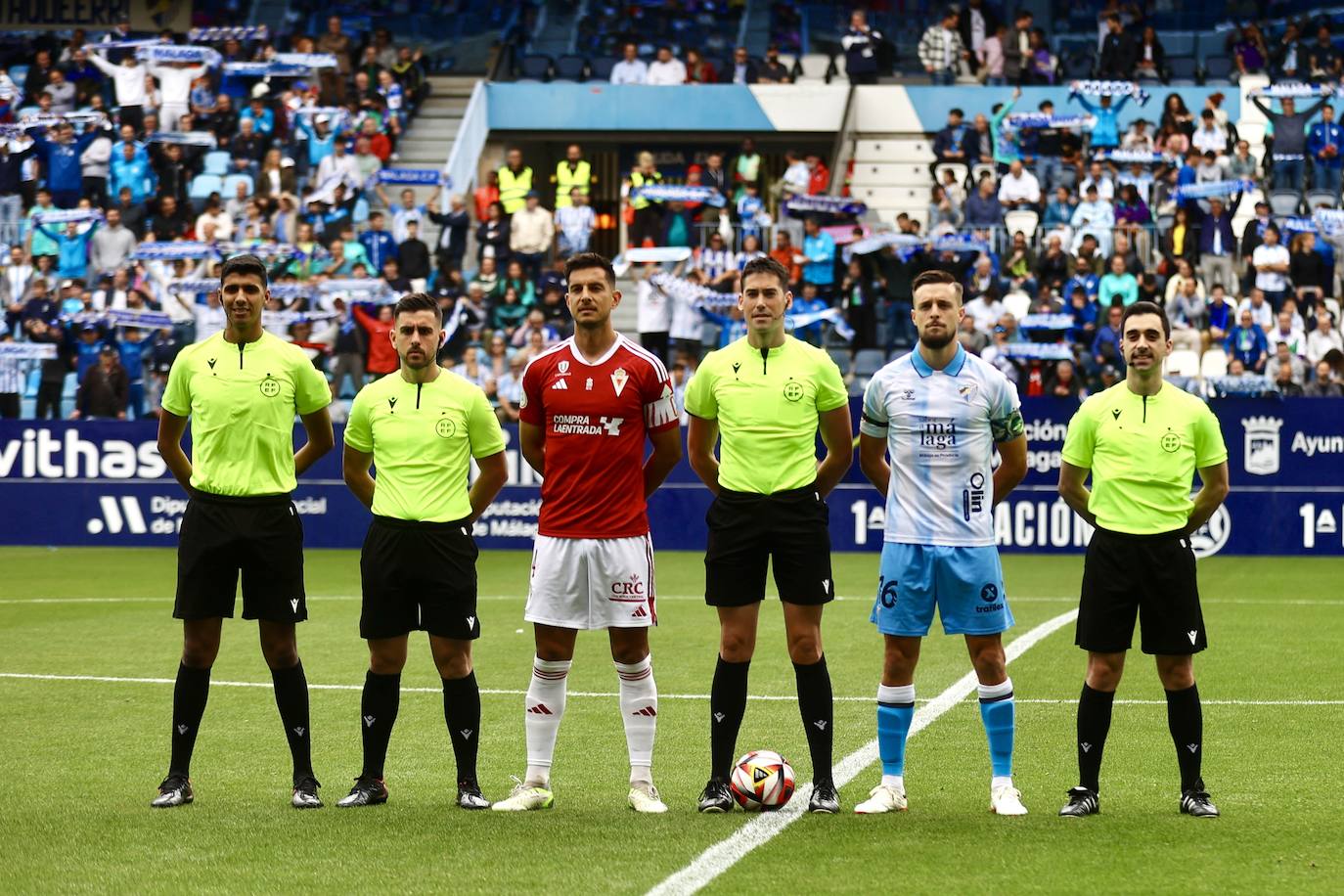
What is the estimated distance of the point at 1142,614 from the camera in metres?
Result: 7.59

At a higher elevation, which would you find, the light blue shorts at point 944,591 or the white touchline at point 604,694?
the light blue shorts at point 944,591

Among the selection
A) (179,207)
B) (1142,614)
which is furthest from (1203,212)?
(1142,614)

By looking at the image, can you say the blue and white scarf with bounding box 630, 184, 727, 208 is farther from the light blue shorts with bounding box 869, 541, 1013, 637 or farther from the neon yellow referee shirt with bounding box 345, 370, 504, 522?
the light blue shorts with bounding box 869, 541, 1013, 637

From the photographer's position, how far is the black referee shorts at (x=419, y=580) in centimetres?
763

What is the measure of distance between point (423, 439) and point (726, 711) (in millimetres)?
1705

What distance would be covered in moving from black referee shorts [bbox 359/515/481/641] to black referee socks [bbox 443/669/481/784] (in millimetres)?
231

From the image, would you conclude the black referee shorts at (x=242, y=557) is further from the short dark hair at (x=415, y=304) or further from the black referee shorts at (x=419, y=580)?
the short dark hair at (x=415, y=304)

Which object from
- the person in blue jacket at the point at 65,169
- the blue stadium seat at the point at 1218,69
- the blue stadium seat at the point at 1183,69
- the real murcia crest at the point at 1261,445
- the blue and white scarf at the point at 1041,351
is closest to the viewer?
the real murcia crest at the point at 1261,445

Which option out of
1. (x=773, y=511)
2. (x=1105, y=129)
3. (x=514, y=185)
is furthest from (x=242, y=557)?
(x=1105, y=129)

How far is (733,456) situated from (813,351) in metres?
0.57

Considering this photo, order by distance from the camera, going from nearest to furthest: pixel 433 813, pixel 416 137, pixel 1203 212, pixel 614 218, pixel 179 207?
pixel 433 813 → pixel 1203 212 → pixel 179 207 → pixel 416 137 → pixel 614 218

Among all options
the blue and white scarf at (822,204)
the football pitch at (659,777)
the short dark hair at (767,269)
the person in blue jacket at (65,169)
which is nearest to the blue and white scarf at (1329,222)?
the blue and white scarf at (822,204)

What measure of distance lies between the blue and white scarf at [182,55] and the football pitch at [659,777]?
16.6 metres

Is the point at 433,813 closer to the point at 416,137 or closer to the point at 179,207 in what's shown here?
the point at 179,207
